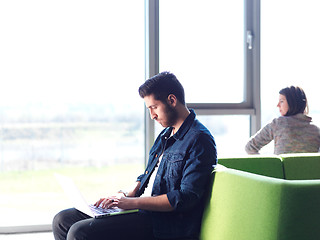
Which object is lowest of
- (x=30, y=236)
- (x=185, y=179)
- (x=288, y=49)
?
(x=30, y=236)

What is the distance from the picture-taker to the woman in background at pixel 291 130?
3.12 meters

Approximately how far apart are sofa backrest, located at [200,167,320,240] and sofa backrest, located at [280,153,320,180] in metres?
0.86

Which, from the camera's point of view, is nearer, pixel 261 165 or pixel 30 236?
pixel 261 165

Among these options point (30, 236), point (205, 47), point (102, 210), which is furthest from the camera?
point (205, 47)

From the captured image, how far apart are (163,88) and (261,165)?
82cm

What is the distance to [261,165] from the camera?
2559 mm

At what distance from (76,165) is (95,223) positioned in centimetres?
200

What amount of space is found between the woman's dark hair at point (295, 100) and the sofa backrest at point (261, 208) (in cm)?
151

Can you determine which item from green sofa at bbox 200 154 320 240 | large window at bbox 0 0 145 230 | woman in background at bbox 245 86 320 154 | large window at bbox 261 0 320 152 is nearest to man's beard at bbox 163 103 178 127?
green sofa at bbox 200 154 320 240

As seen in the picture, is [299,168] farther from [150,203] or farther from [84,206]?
[84,206]

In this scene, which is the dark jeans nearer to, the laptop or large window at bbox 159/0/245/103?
the laptop

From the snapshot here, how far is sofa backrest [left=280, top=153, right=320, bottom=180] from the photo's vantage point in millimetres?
2604

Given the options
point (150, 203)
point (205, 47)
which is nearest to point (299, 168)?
point (150, 203)

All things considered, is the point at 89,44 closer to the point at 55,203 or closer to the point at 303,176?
the point at 55,203
